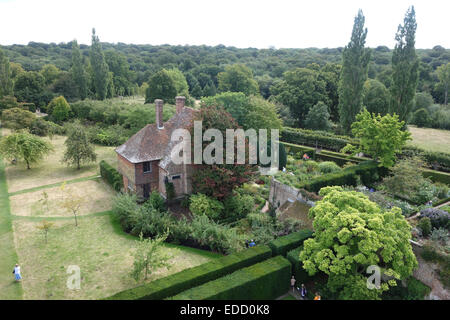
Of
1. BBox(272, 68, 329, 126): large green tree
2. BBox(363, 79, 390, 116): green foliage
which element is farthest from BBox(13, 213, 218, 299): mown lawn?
BBox(363, 79, 390, 116): green foliage

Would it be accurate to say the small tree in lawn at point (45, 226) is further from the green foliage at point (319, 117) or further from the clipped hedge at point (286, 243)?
the green foliage at point (319, 117)

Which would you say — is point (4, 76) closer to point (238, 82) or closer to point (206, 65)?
point (238, 82)

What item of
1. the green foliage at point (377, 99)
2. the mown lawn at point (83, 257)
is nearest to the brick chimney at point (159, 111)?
the mown lawn at point (83, 257)

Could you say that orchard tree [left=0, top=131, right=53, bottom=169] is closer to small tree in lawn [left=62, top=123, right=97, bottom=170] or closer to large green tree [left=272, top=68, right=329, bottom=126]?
small tree in lawn [left=62, top=123, right=97, bottom=170]
